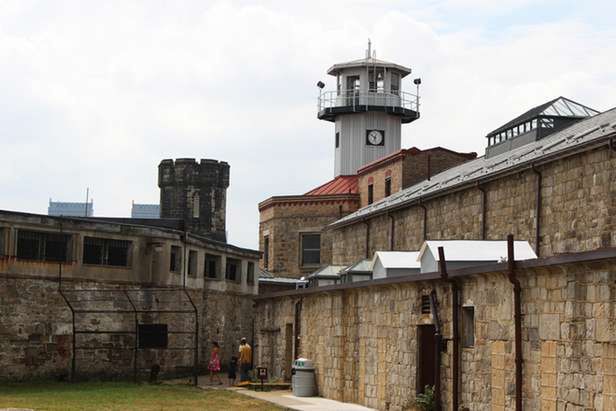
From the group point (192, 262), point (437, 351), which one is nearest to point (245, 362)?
point (192, 262)

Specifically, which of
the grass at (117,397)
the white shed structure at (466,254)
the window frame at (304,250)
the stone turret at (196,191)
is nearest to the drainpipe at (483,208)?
the white shed structure at (466,254)

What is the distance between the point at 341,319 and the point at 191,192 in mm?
41214

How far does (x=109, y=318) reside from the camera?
33469mm

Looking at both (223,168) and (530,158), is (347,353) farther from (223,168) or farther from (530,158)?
(223,168)

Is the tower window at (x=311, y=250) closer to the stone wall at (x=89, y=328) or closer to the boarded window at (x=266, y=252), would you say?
the boarded window at (x=266, y=252)

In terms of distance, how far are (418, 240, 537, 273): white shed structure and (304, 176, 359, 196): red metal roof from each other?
29.3 meters

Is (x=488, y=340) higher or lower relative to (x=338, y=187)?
lower

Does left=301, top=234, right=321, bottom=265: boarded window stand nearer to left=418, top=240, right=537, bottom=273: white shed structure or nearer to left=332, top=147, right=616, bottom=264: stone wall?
left=332, top=147, right=616, bottom=264: stone wall

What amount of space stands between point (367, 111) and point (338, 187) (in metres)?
5.28

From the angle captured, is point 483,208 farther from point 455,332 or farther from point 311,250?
point 311,250

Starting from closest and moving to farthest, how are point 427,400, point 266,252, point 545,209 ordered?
point 427,400 → point 545,209 → point 266,252

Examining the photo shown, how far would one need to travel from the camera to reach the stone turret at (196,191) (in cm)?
6669

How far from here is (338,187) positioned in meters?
54.5

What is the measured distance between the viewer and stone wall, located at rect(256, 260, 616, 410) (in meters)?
15.4
